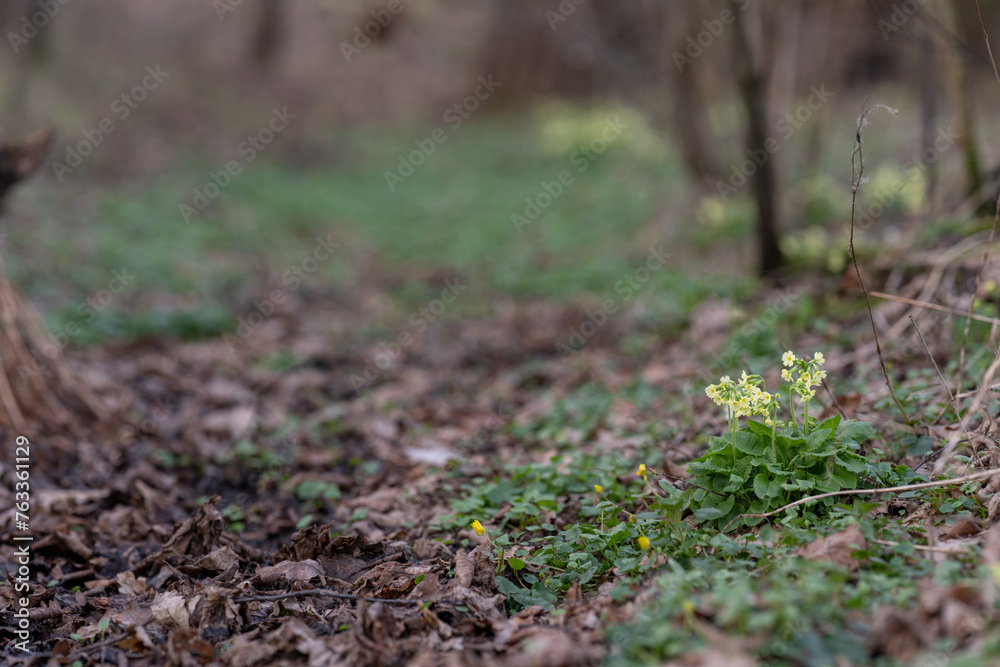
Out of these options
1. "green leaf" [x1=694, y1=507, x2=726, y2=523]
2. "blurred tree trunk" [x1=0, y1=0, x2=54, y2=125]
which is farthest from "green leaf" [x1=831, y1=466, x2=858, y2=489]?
"blurred tree trunk" [x1=0, y1=0, x2=54, y2=125]

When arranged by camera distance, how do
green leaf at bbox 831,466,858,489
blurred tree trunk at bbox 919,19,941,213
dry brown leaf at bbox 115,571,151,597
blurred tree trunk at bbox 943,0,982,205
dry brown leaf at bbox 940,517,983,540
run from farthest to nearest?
blurred tree trunk at bbox 919,19,941,213, blurred tree trunk at bbox 943,0,982,205, dry brown leaf at bbox 115,571,151,597, green leaf at bbox 831,466,858,489, dry brown leaf at bbox 940,517,983,540

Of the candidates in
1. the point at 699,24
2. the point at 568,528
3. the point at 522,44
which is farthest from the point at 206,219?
the point at 522,44

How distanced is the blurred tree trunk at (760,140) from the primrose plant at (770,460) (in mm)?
3536

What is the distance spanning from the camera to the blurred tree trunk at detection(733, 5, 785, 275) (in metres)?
5.73

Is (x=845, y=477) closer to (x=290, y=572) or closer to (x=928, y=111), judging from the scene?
(x=290, y=572)

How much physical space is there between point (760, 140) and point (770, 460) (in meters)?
3.84

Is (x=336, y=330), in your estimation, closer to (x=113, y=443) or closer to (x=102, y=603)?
(x=113, y=443)

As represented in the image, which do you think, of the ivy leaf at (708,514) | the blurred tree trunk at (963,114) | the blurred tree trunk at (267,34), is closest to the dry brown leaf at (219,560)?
the ivy leaf at (708,514)

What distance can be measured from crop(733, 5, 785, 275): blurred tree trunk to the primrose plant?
139 inches

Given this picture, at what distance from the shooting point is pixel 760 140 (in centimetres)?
582

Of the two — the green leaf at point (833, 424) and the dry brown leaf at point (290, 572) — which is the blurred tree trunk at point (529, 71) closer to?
the green leaf at point (833, 424)

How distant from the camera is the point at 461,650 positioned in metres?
2.21

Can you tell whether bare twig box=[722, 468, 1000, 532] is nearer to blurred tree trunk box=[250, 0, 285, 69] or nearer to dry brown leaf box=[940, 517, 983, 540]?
dry brown leaf box=[940, 517, 983, 540]

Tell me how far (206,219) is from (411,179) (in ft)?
14.0
